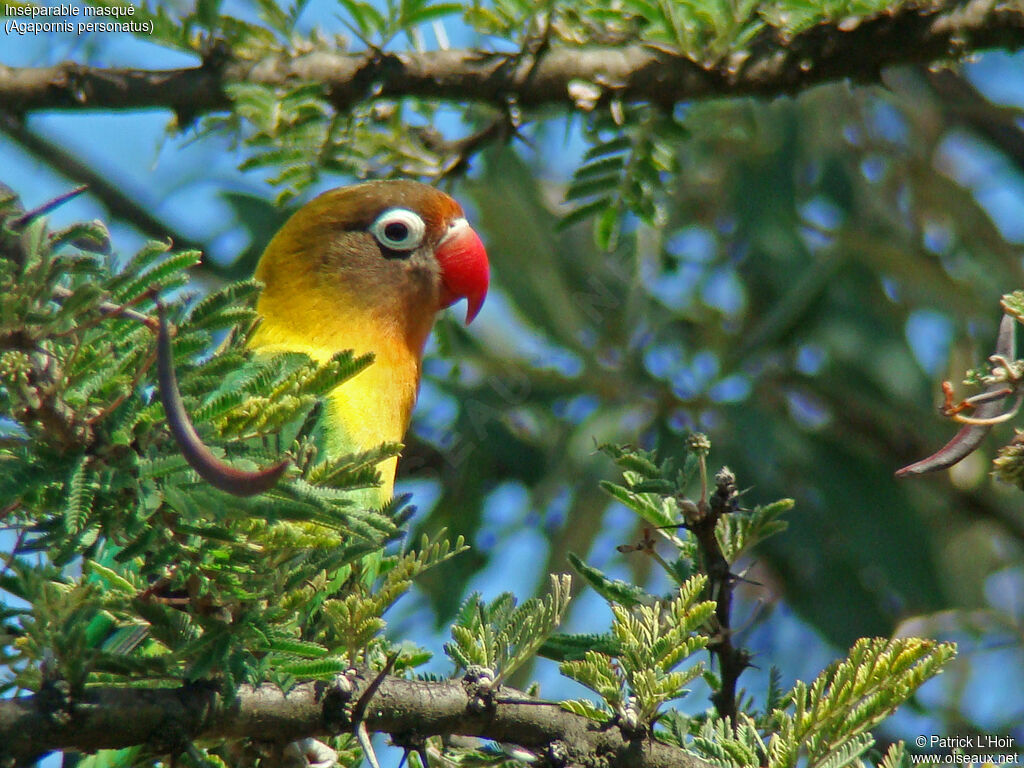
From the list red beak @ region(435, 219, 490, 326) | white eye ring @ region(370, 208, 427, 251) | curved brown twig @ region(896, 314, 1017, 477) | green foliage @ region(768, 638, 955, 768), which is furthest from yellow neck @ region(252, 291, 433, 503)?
curved brown twig @ region(896, 314, 1017, 477)

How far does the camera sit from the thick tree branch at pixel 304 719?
4.49ft

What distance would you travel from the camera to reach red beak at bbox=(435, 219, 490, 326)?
13.1 ft

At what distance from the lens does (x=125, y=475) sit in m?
1.36

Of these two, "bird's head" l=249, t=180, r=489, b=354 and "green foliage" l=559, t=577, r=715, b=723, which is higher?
"green foliage" l=559, t=577, r=715, b=723

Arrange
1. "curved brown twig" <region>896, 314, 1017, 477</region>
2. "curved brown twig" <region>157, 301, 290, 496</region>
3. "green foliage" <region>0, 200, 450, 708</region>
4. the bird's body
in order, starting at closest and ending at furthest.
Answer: "curved brown twig" <region>157, 301, 290, 496</region>, "green foliage" <region>0, 200, 450, 708</region>, "curved brown twig" <region>896, 314, 1017, 477</region>, the bird's body

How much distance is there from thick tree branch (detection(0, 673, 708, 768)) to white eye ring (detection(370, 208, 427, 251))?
8.06 feet

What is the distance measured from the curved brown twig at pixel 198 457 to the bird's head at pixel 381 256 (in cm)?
261

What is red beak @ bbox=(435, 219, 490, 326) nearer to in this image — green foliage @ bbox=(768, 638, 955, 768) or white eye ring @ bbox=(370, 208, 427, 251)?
white eye ring @ bbox=(370, 208, 427, 251)

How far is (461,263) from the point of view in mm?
4008

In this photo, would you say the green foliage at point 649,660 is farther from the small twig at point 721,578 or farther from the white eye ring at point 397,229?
the white eye ring at point 397,229

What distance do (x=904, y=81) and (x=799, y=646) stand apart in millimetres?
2568

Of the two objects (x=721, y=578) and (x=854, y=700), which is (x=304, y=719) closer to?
(x=721, y=578)

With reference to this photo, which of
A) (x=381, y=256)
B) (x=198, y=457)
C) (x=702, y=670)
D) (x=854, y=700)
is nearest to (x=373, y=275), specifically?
(x=381, y=256)

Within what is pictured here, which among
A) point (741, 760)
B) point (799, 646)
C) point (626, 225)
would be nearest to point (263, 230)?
point (626, 225)
